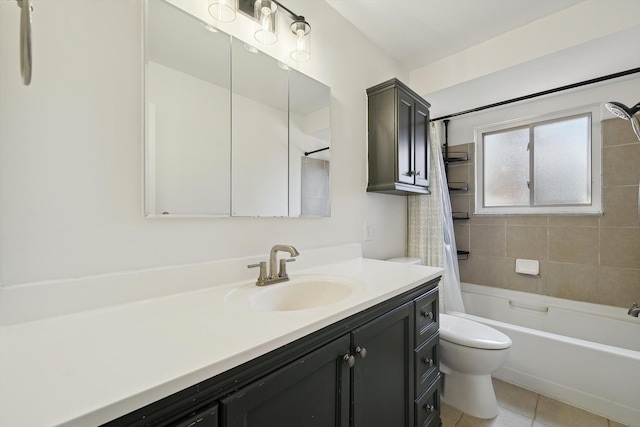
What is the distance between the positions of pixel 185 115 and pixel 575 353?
97.8 inches

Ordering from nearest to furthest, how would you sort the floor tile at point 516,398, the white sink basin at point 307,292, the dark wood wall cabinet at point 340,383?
the dark wood wall cabinet at point 340,383 < the white sink basin at point 307,292 < the floor tile at point 516,398

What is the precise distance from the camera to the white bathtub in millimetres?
1519

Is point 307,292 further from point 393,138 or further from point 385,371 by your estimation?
point 393,138

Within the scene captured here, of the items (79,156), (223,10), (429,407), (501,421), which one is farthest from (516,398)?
(223,10)

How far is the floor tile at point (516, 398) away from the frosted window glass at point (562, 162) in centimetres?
165

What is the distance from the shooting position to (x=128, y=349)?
1.92ft

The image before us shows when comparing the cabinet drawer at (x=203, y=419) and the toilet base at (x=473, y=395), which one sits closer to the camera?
the cabinet drawer at (x=203, y=419)

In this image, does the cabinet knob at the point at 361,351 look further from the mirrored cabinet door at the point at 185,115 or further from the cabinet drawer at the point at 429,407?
the mirrored cabinet door at the point at 185,115

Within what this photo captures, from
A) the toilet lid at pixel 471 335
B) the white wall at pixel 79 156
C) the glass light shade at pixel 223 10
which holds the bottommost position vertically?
the toilet lid at pixel 471 335

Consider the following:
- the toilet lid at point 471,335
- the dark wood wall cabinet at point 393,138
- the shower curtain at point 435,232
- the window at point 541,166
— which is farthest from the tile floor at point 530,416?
the window at point 541,166

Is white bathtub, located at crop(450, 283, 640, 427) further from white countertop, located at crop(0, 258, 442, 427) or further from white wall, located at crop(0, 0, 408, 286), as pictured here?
white wall, located at crop(0, 0, 408, 286)

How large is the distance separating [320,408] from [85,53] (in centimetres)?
128

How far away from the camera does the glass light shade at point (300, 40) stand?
4.68 ft

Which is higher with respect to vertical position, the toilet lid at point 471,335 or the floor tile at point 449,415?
the toilet lid at point 471,335
